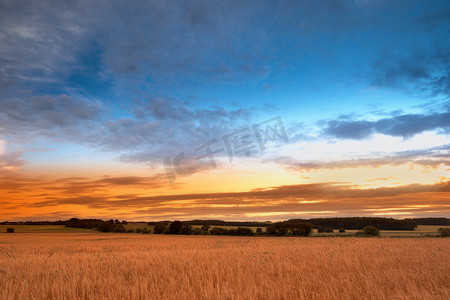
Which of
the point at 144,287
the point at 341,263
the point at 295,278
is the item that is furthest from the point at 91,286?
the point at 341,263

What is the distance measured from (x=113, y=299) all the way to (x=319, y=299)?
3591mm

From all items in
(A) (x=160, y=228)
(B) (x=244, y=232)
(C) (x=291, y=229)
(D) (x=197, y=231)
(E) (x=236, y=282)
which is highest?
(E) (x=236, y=282)

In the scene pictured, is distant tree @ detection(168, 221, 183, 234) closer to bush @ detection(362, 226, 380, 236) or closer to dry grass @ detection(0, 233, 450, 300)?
bush @ detection(362, 226, 380, 236)

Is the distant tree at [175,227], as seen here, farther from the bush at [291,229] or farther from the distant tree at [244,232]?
Answer: the bush at [291,229]

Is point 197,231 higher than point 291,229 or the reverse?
higher

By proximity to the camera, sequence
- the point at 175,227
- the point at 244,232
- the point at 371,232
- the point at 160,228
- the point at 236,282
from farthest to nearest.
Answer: the point at 160,228 → the point at 175,227 → the point at 244,232 → the point at 371,232 → the point at 236,282

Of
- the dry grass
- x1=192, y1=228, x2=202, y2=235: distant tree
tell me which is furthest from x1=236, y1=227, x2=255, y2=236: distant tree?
the dry grass

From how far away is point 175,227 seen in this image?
8094 centimetres

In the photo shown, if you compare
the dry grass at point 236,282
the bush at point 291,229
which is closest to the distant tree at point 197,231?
the bush at point 291,229

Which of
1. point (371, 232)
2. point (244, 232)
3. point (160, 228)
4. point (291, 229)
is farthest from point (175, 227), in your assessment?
point (371, 232)

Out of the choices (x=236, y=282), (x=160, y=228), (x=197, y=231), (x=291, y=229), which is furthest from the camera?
(x=160, y=228)

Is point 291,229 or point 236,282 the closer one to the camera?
point 236,282

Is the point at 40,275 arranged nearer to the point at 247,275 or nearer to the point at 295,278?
the point at 247,275

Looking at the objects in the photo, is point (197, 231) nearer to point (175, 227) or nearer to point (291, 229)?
point (175, 227)
